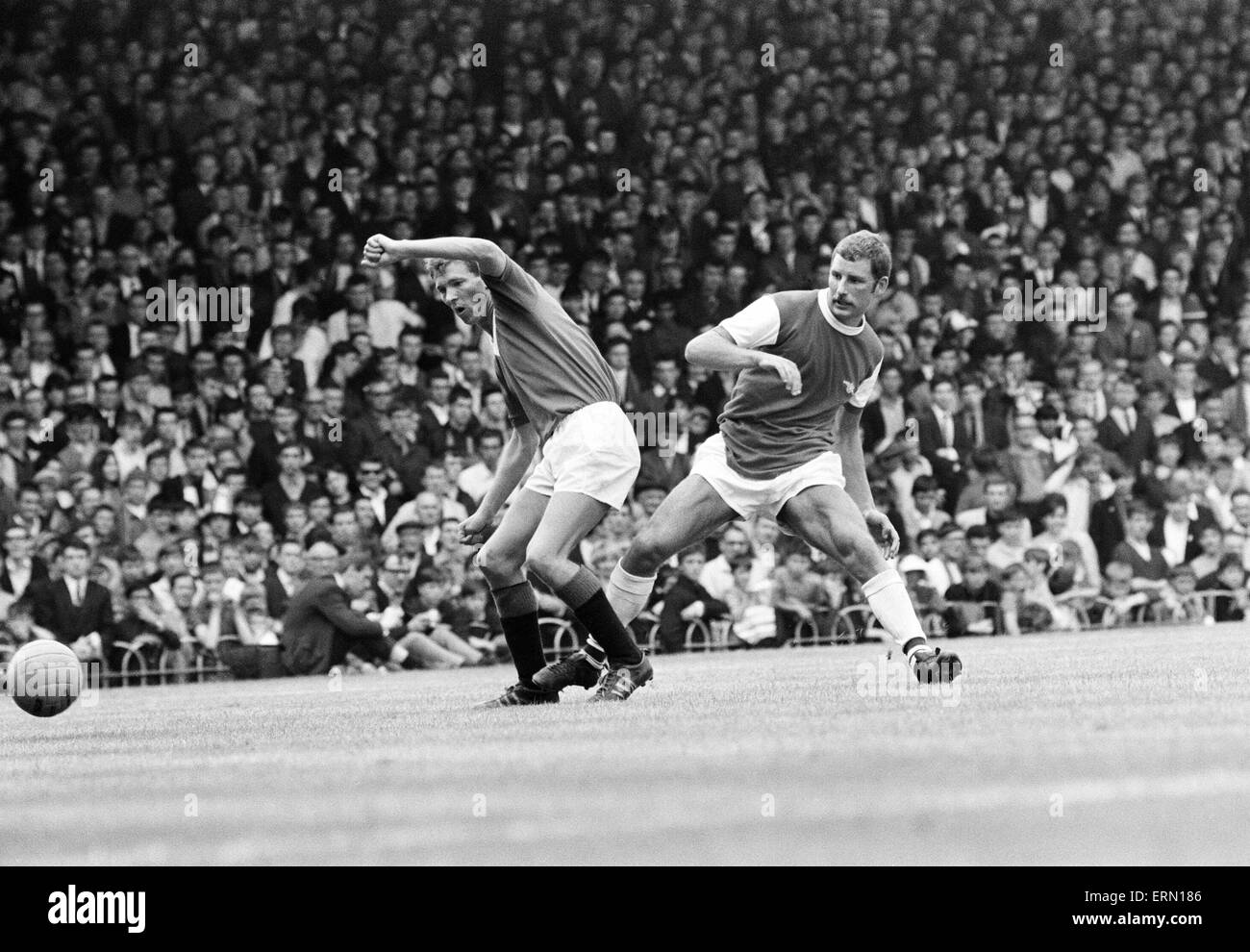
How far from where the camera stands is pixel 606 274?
18.1m

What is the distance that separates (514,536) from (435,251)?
4.44 feet

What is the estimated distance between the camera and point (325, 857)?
15.4 ft

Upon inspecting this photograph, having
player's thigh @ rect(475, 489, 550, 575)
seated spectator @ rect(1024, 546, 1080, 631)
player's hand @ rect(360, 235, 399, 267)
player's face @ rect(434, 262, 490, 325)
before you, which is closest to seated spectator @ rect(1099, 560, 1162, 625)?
seated spectator @ rect(1024, 546, 1080, 631)

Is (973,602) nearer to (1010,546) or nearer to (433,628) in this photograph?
(1010,546)

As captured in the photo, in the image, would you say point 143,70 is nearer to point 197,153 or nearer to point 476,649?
point 197,153

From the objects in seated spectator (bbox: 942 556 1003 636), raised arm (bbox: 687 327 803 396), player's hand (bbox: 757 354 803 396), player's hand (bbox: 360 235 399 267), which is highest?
player's hand (bbox: 360 235 399 267)

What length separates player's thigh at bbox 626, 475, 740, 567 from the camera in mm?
8898

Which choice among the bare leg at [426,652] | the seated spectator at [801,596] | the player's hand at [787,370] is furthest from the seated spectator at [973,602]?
the player's hand at [787,370]

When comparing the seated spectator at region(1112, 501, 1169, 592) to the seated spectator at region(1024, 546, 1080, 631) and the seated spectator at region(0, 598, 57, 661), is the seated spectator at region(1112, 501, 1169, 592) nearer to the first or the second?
the seated spectator at region(1024, 546, 1080, 631)

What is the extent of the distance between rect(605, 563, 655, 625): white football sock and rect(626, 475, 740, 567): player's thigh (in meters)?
0.15

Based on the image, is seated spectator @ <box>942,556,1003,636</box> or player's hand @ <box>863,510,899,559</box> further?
seated spectator @ <box>942,556,1003,636</box>

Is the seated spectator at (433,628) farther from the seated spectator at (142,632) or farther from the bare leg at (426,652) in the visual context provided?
the seated spectator at (142,632)

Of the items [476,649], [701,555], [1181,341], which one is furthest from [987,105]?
[476,649]

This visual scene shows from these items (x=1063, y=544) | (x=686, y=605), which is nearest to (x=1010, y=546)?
(x=1063, y=544)
